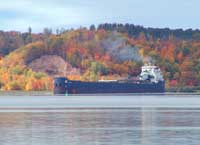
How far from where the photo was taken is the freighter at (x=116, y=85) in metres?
116

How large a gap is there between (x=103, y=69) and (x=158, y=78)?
49.8ft

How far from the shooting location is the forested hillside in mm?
133125

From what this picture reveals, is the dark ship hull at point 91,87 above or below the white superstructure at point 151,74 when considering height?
below

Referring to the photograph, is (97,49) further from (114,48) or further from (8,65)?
(8,65)

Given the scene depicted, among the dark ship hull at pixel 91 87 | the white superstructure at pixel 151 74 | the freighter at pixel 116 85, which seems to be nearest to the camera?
the dark ship hull at pixel 91 87

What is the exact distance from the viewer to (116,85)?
118 metres

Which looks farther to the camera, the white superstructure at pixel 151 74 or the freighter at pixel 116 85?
the white superstructure at pixel 151 74

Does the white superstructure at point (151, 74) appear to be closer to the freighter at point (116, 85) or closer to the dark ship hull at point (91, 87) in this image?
the freighter at point (116, 85)

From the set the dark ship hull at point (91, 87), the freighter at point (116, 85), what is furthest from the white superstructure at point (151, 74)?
the dark ship hull at point (91, 87)

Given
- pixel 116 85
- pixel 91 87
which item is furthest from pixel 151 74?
pixel 91 87

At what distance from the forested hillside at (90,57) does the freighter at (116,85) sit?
5.66 m

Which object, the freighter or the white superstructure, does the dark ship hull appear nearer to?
the freighter

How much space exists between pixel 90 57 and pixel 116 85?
23.8 meters

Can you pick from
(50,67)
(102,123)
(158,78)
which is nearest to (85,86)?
(158,78)
